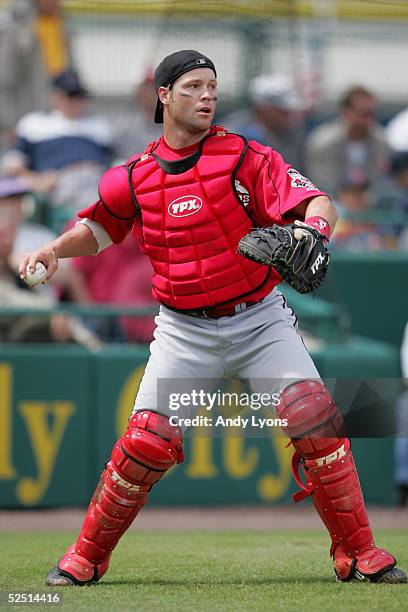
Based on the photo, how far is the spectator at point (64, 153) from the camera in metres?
10.3

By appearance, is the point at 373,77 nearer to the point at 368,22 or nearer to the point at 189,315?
the point at 368,22

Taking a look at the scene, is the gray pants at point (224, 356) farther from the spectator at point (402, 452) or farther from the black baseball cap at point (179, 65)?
the spectator at point (402, 452)

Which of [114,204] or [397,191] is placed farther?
[397,191]

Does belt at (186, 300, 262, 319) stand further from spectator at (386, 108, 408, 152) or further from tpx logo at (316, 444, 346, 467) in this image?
spectator at (386, 108, 408, 152)

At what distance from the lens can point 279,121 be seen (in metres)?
11.0

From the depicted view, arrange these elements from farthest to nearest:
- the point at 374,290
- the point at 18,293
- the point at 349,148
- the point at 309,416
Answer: the point at 349,148 < the point at 374,290 < the point at 18,293 < the point at 309,416

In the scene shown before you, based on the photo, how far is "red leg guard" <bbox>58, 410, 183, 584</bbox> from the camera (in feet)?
15.6

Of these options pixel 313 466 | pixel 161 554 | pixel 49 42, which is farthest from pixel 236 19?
pixel 313 466

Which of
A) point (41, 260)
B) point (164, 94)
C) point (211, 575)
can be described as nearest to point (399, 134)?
point (164, 94)

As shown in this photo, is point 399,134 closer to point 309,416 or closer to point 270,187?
point 270,187

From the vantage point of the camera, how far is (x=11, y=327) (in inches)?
345

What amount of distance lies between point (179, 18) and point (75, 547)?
7.61 metres

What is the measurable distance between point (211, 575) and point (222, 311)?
3.63 feet

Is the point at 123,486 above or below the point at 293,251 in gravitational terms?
below
